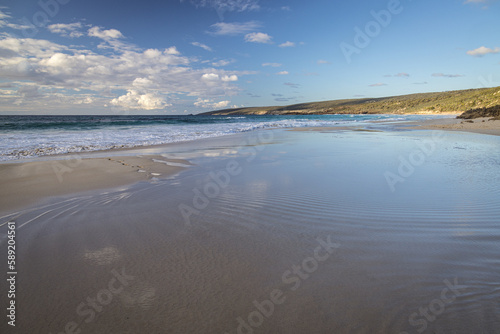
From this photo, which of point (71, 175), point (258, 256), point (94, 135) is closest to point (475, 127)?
Answer: point (258, 256)

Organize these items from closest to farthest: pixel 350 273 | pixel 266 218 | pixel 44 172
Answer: pixel 350 273, pixel 266 218, pixel 44 172

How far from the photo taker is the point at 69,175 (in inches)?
286

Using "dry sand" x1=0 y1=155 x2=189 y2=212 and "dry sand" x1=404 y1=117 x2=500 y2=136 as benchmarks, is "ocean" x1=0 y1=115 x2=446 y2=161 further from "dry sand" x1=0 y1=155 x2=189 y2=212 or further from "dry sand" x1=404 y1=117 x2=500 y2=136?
"dry sand" x1=404 y1=117 x2=500 y2=136

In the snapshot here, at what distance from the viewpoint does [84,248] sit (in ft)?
10.6

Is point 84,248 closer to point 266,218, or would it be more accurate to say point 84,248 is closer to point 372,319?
point 266,218

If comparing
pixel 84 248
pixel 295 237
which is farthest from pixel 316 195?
pixel 84 248

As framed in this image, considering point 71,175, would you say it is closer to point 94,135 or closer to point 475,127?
point 94,135

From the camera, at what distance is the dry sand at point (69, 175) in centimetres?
558

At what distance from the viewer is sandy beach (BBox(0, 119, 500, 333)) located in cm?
209

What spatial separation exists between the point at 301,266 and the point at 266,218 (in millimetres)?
1358

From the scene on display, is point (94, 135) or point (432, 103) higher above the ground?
point (432, 103)

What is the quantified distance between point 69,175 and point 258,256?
6707 millimetres

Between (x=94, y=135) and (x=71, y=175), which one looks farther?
(x=94, y=135)

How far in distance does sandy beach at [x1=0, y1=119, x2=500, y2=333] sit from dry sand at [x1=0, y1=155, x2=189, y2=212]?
0.10 m
